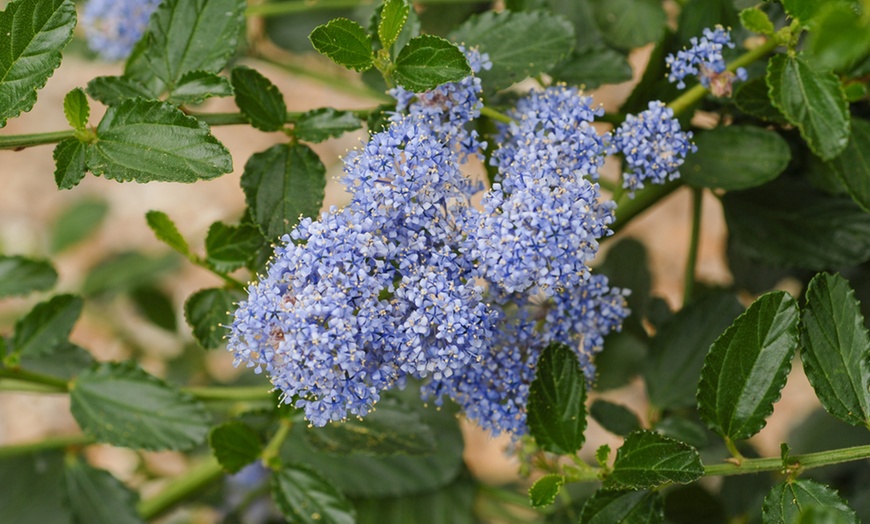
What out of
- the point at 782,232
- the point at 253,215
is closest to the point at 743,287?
the point at 782,232

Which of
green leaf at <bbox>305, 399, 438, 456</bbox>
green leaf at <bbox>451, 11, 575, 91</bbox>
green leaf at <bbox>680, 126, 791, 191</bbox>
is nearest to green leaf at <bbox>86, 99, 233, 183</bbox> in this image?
green leaf at <bbox>451, 11, 575, 91</bbox>

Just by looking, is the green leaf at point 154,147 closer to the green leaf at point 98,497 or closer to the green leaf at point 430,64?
the green leaf at point 430,64

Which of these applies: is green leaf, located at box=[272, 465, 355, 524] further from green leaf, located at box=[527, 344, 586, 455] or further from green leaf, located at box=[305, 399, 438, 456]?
green leaf, located at box=[527, 344, 586, 455]

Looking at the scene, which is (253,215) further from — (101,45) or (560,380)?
(101,45)

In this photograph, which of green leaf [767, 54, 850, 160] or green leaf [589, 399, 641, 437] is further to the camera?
green leaf [589, 399, 641, 437]

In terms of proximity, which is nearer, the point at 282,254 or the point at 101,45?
the point at 282,254
